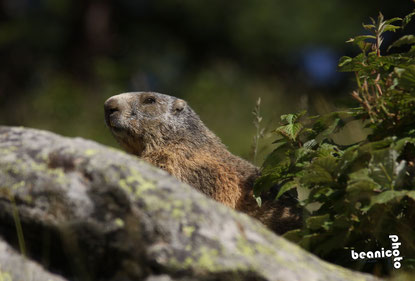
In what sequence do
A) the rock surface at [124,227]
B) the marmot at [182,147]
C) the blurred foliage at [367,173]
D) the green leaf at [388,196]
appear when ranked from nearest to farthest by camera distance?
the rock surface at [124,227] → the green leaf at [388,196] → the blurred foliage at [367,173] → the marmot at [182,147]

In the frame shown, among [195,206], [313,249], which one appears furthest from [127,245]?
[313,249]

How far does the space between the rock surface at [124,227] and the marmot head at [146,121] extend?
2578 millimetres

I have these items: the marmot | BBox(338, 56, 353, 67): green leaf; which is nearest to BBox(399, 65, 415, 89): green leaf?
BBox(338, 56, 353, 67): green leaf

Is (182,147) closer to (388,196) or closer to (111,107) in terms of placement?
(111,107)

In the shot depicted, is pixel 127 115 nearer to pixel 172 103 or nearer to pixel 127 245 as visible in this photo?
pixel 172 103

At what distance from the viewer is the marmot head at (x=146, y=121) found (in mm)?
6484

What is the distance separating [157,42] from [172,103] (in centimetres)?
2022

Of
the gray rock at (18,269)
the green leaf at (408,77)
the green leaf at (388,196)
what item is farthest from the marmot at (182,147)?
the gray rock at (18,269)

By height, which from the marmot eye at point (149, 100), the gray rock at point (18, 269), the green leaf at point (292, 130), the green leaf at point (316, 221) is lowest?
the gray rock at point (18, 269)

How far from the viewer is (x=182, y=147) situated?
6.48 metres

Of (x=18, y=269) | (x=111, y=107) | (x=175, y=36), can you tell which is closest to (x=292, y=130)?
(x=18, y=269)

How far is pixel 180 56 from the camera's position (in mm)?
26234

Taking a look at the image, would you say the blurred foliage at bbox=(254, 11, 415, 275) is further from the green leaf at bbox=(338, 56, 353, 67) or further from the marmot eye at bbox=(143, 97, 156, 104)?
the marmot eye at bbox=(143, 97, 156, 104)

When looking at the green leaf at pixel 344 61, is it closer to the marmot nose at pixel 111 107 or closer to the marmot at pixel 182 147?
the marmot at pixel 182 147
